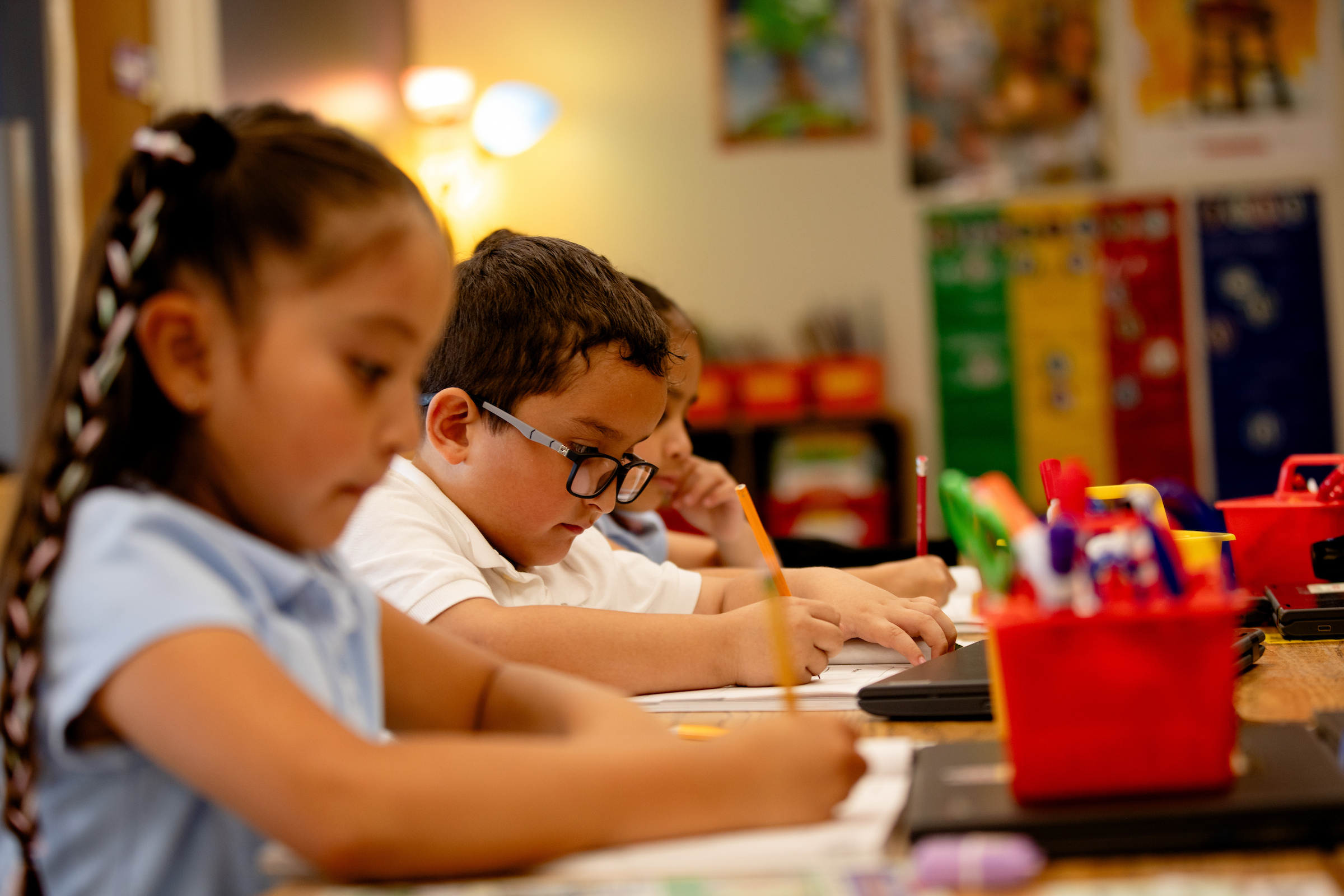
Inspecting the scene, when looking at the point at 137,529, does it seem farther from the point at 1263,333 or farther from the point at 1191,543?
the point at 1263,333

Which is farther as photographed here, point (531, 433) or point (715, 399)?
point (715, 399)

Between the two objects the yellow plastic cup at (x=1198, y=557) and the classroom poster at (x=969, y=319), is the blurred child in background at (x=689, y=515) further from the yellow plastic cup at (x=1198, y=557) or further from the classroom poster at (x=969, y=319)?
the classroom poster at (x=969, y=319)

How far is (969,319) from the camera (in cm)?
428

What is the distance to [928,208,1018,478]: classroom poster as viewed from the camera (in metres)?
4.27

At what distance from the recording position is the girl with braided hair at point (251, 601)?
1.68 ft

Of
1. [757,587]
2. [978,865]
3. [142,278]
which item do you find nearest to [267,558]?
[142,278]

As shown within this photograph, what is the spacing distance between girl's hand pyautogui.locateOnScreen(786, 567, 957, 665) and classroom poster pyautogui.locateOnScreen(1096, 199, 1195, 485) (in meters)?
3.34

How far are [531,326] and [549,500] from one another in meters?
0.16

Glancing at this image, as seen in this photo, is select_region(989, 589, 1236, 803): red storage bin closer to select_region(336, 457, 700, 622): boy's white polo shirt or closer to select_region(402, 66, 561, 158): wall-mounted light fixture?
select_region(336, 457, 700, 622): boy's white polo shirt

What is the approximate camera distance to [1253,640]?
94 cm

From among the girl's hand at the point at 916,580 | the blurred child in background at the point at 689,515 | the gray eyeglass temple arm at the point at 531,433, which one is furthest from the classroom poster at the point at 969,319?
the gray eyeglass temple arm at the point at 531,433

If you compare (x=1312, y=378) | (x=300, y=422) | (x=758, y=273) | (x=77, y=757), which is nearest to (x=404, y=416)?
(x=300, y=422)

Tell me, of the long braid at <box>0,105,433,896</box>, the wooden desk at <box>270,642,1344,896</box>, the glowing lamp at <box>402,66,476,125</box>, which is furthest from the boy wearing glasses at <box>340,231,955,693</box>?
the glowing lamp at <box>402,66,476,125</box>

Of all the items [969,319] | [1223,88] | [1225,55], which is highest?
[1225,55]
